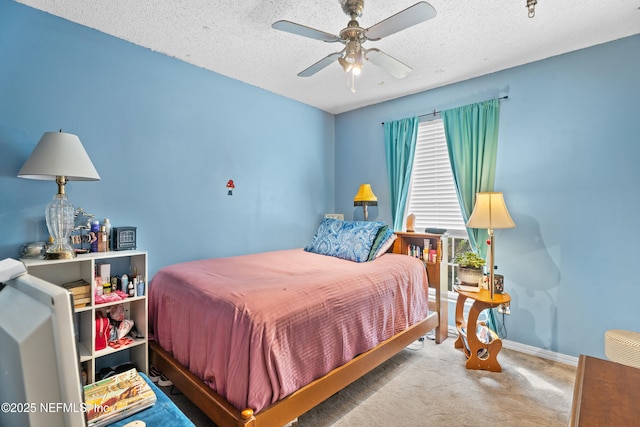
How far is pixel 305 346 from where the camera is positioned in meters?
1.65

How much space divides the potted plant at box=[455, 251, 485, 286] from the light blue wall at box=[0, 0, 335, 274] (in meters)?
1.93

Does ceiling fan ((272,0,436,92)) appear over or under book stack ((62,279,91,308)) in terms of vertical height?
over

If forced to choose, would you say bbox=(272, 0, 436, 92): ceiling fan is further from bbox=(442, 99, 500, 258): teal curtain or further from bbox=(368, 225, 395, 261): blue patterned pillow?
bbox=(368, 225, 395, 261): blue patterned pillow

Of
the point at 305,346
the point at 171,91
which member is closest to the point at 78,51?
the point at 171,91

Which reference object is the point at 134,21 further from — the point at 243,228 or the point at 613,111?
the point at 613,111

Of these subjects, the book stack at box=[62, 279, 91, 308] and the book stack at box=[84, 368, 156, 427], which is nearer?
the book stack at box=[84, 368, 156, 427]

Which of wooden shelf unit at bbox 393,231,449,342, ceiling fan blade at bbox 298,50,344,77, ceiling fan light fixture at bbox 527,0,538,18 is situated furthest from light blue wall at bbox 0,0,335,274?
ceiling fan light fixture at bbox 527,0,538,18

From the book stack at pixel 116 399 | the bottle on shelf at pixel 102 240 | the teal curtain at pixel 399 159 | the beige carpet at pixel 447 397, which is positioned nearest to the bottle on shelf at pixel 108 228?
the bottle on shelf at pixel 102 240

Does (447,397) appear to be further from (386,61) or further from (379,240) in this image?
(386,61)

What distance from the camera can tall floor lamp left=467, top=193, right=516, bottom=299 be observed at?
247cm

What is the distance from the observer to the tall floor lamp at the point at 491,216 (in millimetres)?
2469

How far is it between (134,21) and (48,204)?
1401 millimetres

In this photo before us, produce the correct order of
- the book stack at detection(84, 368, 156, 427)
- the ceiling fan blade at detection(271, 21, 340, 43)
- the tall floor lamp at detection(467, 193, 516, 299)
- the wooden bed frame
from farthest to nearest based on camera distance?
the tall floor lamp at detection(467, 193, 516, 299) < the ceiling fan blade at detection(271, 21, 340, 43) < the wooden bed frame < the book stack at detection(84, 368, 156, 427)

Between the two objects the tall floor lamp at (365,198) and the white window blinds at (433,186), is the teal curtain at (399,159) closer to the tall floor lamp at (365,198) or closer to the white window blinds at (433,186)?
the white window blinds at (433,186)
